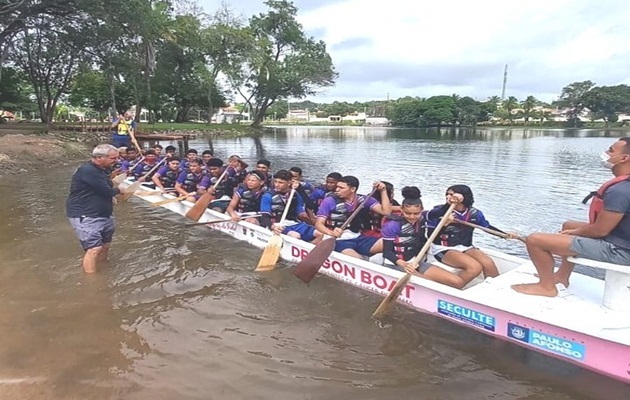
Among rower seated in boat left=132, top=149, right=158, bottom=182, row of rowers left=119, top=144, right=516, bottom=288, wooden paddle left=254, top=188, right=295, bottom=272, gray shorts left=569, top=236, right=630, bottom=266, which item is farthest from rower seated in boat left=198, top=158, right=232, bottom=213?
gray shorts left=569, top=236, right=630, bottom=266

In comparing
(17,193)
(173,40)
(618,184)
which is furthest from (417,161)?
(173,40)

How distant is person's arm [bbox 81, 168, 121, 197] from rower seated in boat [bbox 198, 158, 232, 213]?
3.25 m

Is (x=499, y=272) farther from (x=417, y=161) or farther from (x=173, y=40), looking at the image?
(x=173, y=40)

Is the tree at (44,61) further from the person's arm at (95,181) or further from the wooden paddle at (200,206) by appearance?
the person's arm at (95,181)

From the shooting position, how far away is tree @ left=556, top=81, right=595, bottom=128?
268 ft

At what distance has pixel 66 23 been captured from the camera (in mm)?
21312

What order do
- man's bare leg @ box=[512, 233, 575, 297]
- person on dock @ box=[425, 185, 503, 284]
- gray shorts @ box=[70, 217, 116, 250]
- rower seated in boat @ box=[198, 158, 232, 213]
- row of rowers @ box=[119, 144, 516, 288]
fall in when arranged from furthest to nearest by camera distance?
rower seated in boat @ box=[198, 158, 232, 213]
gray shorts @ box=[70, 217, 116, 250]
row of rowers @ box=[119, 144, 516, 288]
person on dock @ box=[425, 185, 503, 284]
man's bare leg @ box=[512, 233, 575, 297]

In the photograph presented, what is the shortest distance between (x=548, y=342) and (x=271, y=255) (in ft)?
12.1

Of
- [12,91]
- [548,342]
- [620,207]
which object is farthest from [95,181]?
[12,91]

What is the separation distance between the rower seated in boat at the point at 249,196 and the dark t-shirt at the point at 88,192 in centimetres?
228

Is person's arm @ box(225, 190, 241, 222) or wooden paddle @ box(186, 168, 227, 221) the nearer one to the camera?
person's arm @ box(225, 190, 241, 222)

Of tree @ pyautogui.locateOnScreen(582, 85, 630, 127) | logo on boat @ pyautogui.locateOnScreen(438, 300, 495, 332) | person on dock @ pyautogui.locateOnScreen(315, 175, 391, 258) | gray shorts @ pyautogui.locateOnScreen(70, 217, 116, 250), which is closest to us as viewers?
logo on boat @ pyautogui.locateOnScreen(438, 300, 495, 332)

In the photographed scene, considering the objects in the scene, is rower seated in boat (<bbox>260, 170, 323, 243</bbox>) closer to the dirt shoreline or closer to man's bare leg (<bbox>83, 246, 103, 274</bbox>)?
man's bare leg (<bbox>83, 246, 103, 274</bbox>)

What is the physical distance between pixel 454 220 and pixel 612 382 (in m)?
2.05
